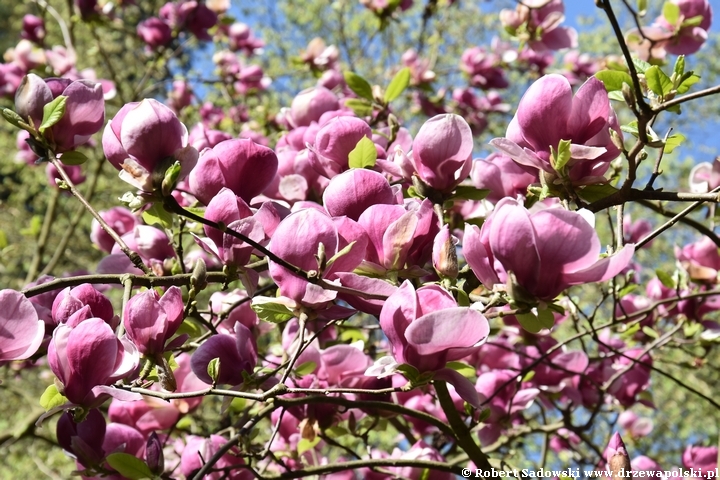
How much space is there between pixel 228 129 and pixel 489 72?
1.24 m

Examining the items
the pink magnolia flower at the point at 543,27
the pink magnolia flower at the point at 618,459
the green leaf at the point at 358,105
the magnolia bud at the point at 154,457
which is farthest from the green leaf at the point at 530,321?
the pink magnolia flower at the point at 543,27

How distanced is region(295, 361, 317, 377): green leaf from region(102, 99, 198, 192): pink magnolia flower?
1.04 feet

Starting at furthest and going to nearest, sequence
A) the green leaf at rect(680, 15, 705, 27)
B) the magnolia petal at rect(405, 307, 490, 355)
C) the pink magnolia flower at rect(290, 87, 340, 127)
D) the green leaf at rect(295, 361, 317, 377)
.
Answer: the green leaf at rect(680, 15, 705, 27) → the pink magnolia flower at rect(290, 87, 340, 127) → the green leaf at rect(295, 361, 317, 377) → the magnolia petal at rect(405, 307, 490, 355)

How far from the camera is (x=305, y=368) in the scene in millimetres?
832

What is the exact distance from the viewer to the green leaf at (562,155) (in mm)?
601

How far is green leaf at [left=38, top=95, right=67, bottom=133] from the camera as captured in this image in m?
0.71

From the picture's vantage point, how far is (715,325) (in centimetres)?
132

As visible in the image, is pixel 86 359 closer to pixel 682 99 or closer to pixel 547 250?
pixel 547 250

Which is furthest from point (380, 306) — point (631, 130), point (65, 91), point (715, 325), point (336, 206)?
point (715, 325)

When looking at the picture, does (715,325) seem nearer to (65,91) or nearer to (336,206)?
(336,206)

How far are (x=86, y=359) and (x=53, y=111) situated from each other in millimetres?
307

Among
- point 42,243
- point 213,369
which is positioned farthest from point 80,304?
point 42,243

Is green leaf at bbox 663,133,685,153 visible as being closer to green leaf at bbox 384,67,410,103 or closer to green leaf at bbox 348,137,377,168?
green leaf at bbox 348,137,377,168

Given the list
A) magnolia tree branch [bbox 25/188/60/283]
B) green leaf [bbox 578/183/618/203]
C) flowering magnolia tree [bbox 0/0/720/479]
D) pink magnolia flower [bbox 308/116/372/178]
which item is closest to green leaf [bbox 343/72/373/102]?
flowering magnolia tree [bbox 0/0/720/479]
